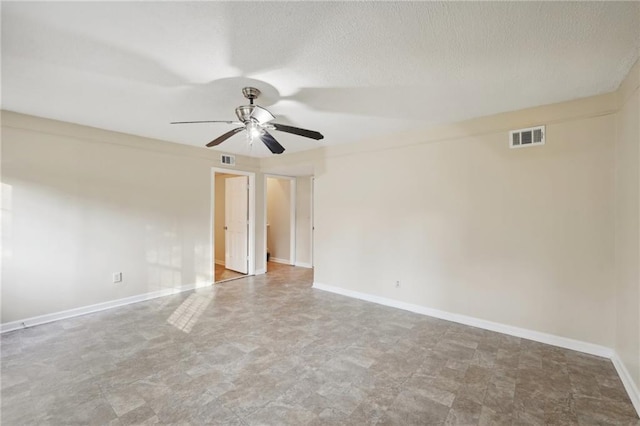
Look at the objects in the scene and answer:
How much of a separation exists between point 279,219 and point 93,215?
13.6 ft

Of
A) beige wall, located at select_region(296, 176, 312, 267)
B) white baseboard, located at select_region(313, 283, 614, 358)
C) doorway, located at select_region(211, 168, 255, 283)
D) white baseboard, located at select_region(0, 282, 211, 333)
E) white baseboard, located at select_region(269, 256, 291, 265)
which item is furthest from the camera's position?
white baseboard, located at select_region(269, 256, 291, 265)

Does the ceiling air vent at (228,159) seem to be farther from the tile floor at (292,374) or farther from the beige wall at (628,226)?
the beige wall at (628,226)

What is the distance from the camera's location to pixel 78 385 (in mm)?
2279

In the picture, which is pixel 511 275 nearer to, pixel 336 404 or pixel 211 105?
pixel 336 404

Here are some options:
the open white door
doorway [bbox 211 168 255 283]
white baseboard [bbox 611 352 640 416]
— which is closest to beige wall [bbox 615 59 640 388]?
white baseboard [bbox 611 352 640 416]

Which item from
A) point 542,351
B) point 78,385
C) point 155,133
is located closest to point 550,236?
point 542,351

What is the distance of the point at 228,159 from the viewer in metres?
5.47

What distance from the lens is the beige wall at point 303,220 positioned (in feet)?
23.0

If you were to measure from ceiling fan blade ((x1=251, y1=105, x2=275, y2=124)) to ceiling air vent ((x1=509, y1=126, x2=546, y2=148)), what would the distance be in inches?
104

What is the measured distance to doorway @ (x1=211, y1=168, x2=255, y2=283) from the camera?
19.4 feet

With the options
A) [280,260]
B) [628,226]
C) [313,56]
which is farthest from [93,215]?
[628,226]

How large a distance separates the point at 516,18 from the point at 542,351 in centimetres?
294

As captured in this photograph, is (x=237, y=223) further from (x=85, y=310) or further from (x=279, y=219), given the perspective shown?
(x=85, y=310)

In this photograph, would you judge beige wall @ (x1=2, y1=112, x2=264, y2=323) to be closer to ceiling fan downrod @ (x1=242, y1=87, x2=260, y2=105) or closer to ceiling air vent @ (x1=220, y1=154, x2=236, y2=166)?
ceiling air vent @ (x1=220, y1=154, x2=236, y2=166)
